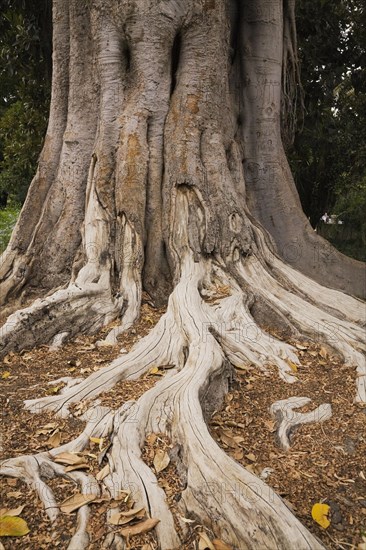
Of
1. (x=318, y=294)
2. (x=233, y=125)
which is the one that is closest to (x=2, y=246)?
(x=233, y=125)

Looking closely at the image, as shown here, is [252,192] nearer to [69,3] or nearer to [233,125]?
[233,125]

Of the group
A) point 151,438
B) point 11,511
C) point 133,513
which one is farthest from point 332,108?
point 11,511

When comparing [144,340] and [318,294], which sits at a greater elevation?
[318,294]

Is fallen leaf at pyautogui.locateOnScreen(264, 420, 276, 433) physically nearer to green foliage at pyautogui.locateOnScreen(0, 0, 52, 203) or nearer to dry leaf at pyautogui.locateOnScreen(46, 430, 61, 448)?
dry leaf at pyautogui.locateOnScreen(46, 430, 61, 448)

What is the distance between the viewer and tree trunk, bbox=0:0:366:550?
3609 mm

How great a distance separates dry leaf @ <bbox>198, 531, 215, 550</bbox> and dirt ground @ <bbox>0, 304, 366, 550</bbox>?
0.08 feet

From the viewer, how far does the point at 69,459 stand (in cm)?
246

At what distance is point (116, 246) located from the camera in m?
4.53

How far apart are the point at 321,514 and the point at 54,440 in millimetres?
1456

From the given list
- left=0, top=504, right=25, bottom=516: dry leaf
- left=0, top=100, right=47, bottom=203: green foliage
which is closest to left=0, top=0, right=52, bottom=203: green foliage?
left=0, top=100, right=47, bottom=203: green foliage

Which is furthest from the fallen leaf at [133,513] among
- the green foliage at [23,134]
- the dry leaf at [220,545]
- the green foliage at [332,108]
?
the green foliage at [23,134]

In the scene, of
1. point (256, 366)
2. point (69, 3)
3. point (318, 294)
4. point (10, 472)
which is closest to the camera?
point (10, 472)

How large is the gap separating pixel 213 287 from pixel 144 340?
91 centimetres

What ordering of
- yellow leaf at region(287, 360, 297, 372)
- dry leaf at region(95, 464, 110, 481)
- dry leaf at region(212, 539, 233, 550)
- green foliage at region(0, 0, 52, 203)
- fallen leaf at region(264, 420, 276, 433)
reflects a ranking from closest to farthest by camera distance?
dry leaf at region(212, 539, 233, 550) < dry leaf at region(95, 464, 110, 481) < fallen leaf at region(264, 420, 276, 433) < yellow leaf at region(287, 360, 297, 372) < green foliage at region(0, 0, 52, 203)
